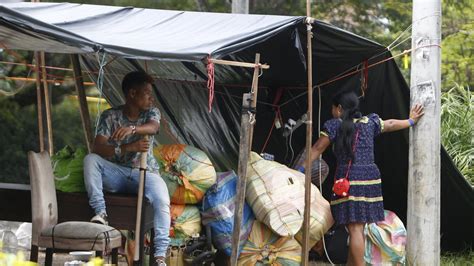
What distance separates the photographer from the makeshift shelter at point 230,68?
20.7 feet

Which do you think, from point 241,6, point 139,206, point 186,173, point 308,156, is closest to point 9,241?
point 186,173

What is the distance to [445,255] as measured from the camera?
362 inches

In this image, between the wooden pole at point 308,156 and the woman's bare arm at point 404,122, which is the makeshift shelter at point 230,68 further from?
the woman's bare arm at point 404,122

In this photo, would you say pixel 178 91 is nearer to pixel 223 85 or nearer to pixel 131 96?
pixel 223 85

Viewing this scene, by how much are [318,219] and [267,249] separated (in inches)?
20.3

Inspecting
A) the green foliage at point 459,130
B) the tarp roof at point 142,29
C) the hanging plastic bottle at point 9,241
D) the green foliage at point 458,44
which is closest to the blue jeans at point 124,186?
the tarp roof at point 142,29

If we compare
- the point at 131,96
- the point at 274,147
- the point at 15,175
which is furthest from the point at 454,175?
the point at 15,175

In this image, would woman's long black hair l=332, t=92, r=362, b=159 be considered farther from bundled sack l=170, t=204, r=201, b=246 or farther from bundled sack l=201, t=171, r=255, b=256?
bundled sack l=170, t=204, r=201, b=246

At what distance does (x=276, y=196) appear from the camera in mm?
7570

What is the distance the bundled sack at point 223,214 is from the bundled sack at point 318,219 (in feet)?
1.53

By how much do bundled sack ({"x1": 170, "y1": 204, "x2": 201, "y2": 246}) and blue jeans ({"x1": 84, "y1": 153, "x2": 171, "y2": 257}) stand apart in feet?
2.52

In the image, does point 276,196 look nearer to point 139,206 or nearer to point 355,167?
point 355,167

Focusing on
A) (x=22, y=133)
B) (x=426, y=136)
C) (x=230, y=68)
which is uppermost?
(x=22, y=133)

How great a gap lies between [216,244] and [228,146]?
193 centimetres
